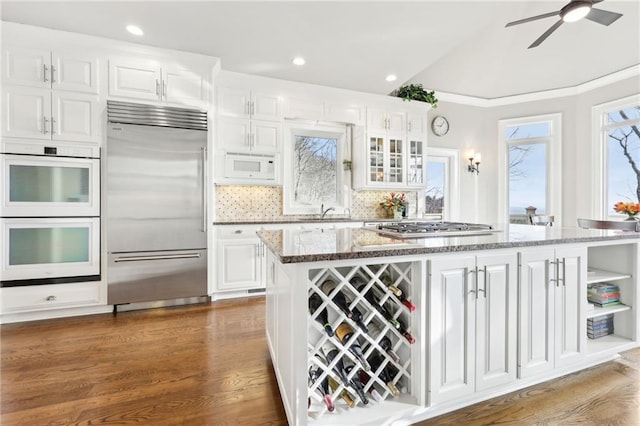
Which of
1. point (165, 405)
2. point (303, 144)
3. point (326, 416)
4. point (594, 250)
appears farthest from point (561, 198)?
point (165, 405)

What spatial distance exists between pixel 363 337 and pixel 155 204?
2530 millimetres

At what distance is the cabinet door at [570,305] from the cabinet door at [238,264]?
2775mm

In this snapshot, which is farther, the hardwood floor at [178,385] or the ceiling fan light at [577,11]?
the ceiling fan light at [577,11]

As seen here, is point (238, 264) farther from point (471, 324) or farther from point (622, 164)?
point (622, 164)

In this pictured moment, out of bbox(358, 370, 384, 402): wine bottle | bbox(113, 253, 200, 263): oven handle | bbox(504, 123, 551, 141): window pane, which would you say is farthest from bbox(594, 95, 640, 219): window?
bbox(113, 253, 200, 263): oven handle

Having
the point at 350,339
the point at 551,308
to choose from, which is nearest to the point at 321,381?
the point at 350,339

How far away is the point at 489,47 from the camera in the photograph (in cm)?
452

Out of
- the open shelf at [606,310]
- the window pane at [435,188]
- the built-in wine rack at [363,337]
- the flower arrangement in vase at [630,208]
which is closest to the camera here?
the built-in wine rack at [363,337]

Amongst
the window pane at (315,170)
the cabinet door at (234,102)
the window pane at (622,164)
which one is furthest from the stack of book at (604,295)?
the cabinet door at (234,102)

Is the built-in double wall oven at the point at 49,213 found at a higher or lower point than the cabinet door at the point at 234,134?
lower

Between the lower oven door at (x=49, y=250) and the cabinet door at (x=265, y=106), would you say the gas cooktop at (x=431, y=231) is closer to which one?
the cabinet door at (x=265, y=106)

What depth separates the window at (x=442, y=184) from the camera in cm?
530

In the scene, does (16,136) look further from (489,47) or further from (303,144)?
(489,47)

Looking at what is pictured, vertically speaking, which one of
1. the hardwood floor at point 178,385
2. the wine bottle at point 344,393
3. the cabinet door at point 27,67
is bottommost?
the hardwood floor at point 178,385
